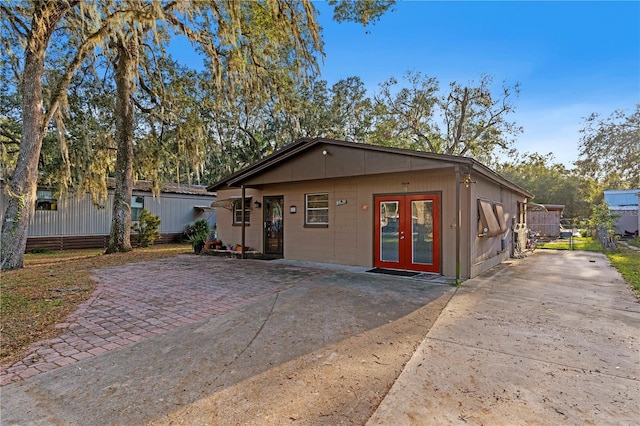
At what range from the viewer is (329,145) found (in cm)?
893

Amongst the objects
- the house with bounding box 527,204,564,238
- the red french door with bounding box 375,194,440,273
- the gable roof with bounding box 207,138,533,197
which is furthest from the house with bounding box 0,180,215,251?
the house with bounding box 527,204,564,238

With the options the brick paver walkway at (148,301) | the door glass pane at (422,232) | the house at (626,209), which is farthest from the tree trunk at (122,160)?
the house at (626,209)

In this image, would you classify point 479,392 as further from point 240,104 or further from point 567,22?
point 240,104

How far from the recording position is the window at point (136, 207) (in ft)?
54.2

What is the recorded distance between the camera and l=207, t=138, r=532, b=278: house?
7.64m

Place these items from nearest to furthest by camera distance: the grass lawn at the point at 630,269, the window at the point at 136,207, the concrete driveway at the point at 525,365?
1. the concrete driveway at the point at 525,365
2. the grass lawn at the point at 630,269
3. the window at the point at 136,207

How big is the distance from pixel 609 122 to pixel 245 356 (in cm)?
2533

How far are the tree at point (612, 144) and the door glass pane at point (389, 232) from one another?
63.1 ft

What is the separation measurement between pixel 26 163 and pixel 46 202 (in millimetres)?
6803

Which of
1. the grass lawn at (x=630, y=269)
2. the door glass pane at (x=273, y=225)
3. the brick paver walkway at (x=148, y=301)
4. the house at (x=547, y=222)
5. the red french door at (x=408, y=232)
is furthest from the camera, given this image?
the house at (x=547, y=222)

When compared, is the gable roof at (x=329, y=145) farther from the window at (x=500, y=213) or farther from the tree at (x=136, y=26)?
the tree at (x=136, y=26)

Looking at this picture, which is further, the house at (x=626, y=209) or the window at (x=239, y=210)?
the house at (x=626, y=209)

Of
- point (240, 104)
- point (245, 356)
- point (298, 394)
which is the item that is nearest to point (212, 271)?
point (245, 356)

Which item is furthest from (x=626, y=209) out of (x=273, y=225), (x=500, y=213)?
(x=273, y=225)
